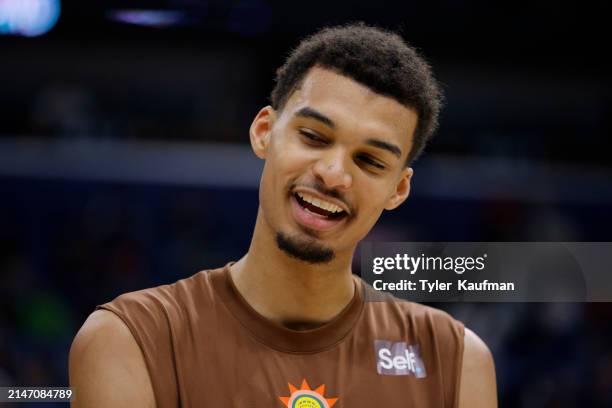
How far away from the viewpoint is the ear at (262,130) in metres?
1.84

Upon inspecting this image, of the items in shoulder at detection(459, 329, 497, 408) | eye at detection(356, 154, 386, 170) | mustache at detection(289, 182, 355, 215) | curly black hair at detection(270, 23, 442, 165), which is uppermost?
curly black hair at detection(270, 23, 442, 165)

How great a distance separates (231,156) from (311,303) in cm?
192

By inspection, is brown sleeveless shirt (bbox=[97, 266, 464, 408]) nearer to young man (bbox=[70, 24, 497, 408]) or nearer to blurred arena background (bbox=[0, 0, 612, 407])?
young man (bbox=[70, 24, 497, 408])

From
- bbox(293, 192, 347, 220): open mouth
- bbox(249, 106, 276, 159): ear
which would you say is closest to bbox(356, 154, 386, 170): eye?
bbox(293, 192, 347, 220): open mouth

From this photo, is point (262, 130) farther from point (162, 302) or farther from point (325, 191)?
point (162, 302)

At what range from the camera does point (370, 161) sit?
1.73m

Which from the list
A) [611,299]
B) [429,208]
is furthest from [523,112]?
[611,299]

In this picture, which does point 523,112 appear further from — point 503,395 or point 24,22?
point 24,22

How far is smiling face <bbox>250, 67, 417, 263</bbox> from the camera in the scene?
5.52ft

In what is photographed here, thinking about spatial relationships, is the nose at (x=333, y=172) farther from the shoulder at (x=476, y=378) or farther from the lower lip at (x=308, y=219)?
the shoulder at (x=476, y=378)

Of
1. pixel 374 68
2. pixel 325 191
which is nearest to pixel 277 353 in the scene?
pixel 325 191

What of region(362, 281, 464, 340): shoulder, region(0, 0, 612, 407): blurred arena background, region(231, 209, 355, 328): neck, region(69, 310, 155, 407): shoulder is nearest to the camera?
region(69, 310, 155, 407): shoulder

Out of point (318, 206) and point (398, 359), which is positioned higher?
point (318, 206)

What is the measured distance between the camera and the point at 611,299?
7.52ft
